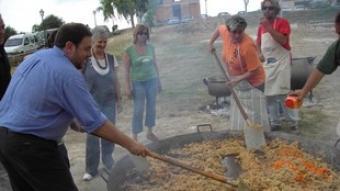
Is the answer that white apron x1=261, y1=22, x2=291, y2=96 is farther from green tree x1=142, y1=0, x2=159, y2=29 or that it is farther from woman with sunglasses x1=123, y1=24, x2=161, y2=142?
green tree x1=142, y1=0, x2=159, y2=29

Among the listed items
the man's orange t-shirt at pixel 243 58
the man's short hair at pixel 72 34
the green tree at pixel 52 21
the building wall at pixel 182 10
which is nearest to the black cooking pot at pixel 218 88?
the man's orange t-shirt at pixel 243 58

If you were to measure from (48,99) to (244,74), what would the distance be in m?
3.15

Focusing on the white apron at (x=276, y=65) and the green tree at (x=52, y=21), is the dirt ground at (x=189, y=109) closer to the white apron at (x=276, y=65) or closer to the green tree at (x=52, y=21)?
the white apron at (x=276, y=65)

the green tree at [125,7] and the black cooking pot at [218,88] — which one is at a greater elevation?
the green tree at [125,7]

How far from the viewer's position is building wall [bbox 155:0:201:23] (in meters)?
31.0

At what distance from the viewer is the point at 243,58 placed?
17.6 feet

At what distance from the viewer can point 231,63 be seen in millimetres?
5559

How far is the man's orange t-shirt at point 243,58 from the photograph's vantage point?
531 centimetres

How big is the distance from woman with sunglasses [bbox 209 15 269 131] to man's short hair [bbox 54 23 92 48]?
2.74 metres

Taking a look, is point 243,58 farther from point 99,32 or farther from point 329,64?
point 99,32

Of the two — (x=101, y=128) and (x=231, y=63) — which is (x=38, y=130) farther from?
(x=231, y=63)

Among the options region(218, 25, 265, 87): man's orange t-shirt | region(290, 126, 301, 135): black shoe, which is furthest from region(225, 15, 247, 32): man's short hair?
region(290, 126, 301, 135): black shoe

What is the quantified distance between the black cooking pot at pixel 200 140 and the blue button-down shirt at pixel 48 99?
Answer: 88cm

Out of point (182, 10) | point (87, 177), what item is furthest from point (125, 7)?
point (87, 177)
